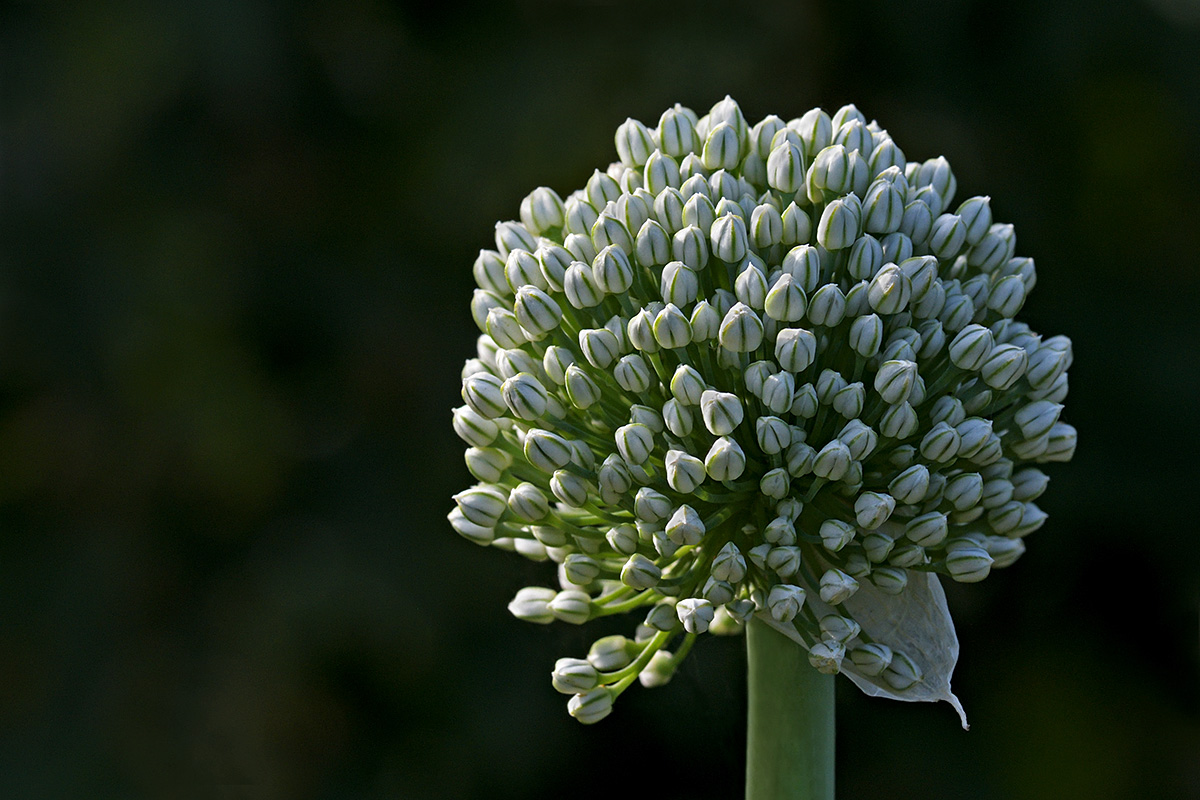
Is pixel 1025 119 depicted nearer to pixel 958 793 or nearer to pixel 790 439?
pixel 958 793

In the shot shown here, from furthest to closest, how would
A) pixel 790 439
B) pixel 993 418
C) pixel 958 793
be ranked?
pixel 958 793
pixel 993 418
pixel 790 439

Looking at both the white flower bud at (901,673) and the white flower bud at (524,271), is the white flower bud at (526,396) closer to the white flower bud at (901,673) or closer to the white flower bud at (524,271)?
the white flower bud at (524,271)

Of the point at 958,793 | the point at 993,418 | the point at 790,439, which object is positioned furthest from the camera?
the point at 958,793

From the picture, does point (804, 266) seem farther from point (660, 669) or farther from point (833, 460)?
point (660, 669)

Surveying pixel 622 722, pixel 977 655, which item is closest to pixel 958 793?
pixel 977 655

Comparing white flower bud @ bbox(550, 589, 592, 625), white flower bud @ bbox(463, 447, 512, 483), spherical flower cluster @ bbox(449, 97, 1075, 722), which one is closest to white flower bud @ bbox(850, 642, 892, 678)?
spherical flower cluster @ bbox(449, 97, 1075, 722)

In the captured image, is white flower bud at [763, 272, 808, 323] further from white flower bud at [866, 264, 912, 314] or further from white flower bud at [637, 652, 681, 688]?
white flower bud at [637, 652, 681, 688]

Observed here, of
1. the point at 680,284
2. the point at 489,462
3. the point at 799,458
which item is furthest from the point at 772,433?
the point at 489,462
